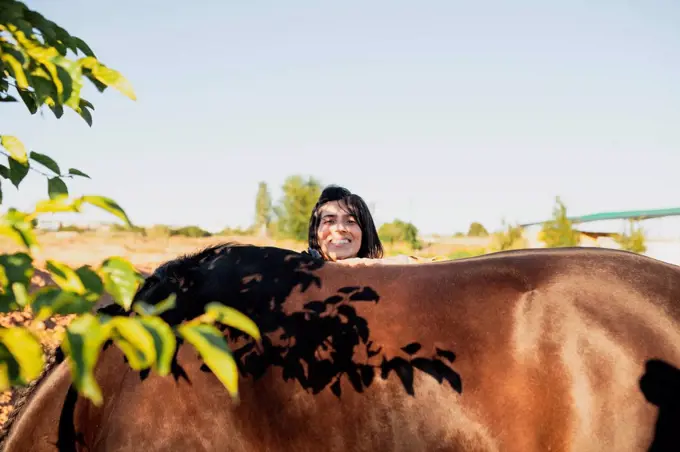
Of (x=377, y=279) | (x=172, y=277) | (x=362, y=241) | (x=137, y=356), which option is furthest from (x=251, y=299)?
(x=362, y=241)

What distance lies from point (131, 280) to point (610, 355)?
85.7 inches

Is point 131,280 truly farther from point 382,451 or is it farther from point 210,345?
point 382,451

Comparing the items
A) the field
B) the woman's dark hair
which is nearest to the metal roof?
the field

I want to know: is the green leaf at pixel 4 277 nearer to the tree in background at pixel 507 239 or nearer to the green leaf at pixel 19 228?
the green leaf at pixel 19 228

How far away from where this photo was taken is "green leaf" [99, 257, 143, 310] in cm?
98

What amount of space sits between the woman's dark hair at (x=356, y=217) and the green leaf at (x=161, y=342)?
385 centimetres

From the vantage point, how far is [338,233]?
4.64 metres

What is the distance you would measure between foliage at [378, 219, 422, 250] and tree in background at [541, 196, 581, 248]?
2102 cm

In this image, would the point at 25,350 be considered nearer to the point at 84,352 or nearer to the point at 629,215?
the point at 84,352

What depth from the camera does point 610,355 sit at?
248cm

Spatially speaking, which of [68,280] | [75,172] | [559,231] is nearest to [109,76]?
[75,172]

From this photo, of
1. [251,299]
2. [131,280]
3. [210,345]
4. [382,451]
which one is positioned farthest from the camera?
[251,299]

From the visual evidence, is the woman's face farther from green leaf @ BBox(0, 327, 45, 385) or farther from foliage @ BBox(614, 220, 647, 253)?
foliage @ BBox(614, 220, 647, 253)

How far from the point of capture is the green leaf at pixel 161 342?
85cm
